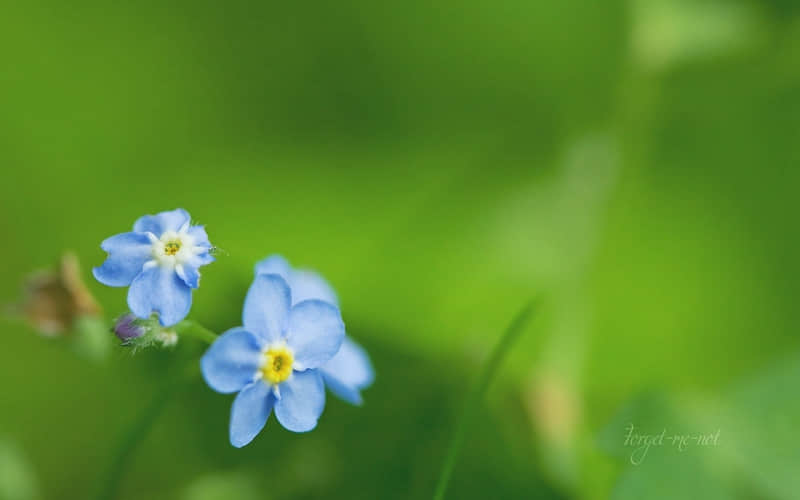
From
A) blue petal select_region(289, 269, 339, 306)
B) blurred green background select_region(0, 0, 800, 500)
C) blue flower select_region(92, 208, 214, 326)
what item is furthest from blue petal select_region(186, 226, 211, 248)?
blurred green background select_region(0, 0, 800, 500)

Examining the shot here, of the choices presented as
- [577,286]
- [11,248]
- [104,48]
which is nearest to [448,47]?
[577,286]

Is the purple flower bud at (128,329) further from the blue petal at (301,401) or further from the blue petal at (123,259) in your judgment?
the blue petal at (301,401)

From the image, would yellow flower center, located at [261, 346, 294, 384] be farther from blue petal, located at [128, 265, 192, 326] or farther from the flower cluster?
blue petal, located at [128, 265, 192, 326]

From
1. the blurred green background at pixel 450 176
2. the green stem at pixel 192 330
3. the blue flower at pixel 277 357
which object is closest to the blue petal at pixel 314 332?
the blue flower at pixel 277 357

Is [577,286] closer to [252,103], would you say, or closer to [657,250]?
[657,250]

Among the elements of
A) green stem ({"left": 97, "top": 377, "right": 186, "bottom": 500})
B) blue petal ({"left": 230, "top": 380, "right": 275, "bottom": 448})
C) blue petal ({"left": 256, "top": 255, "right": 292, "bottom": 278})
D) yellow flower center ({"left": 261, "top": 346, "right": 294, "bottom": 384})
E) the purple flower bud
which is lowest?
green stem ({"left": 97, "top": 377, "right": 186, "bottom": 500})

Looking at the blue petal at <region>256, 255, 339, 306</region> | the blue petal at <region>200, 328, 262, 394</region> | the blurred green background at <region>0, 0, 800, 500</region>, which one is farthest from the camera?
the blurred green background at <region>0, 0, 800, 500</region>
